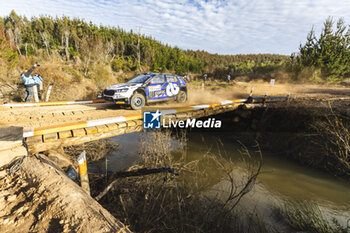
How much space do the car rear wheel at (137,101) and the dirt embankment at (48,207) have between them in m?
4.22

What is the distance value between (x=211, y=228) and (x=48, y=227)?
246cm

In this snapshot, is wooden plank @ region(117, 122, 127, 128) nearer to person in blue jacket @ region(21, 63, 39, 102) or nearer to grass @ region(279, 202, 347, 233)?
grass @ region(279, 202, 347, 233)

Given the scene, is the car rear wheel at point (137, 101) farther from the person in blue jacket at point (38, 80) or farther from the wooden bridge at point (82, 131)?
the person in blue jacket at point (38, 80)

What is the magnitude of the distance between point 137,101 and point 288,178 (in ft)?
21.9

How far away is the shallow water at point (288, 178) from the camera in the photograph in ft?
16.1

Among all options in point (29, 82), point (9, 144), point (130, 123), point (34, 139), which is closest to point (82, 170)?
point (9, 144)

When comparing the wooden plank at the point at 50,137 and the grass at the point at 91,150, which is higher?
the wooden plank at the point at 50,137

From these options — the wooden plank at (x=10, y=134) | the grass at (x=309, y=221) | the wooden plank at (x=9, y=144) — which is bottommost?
the grass at (x=309, y=221)

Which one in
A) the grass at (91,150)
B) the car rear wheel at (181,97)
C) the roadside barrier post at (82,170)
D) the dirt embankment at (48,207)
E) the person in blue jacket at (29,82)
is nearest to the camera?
the dirt embankment at (48,207)

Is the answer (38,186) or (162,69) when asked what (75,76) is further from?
(162,69)

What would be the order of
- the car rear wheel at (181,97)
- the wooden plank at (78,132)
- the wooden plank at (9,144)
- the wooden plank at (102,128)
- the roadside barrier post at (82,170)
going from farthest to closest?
the car rear wheel at (181,97), the wooden plank at (102,128), the wooden plank at (78,132), the wooden plank at (9,144), the roadside barrier post at (82,170)

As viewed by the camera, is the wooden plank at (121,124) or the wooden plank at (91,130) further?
the wooden plank at (121,124)

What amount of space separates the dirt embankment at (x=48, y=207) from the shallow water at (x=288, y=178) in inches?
104

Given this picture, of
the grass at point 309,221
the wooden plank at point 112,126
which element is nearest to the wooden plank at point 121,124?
the wooden plank at point 112,126
